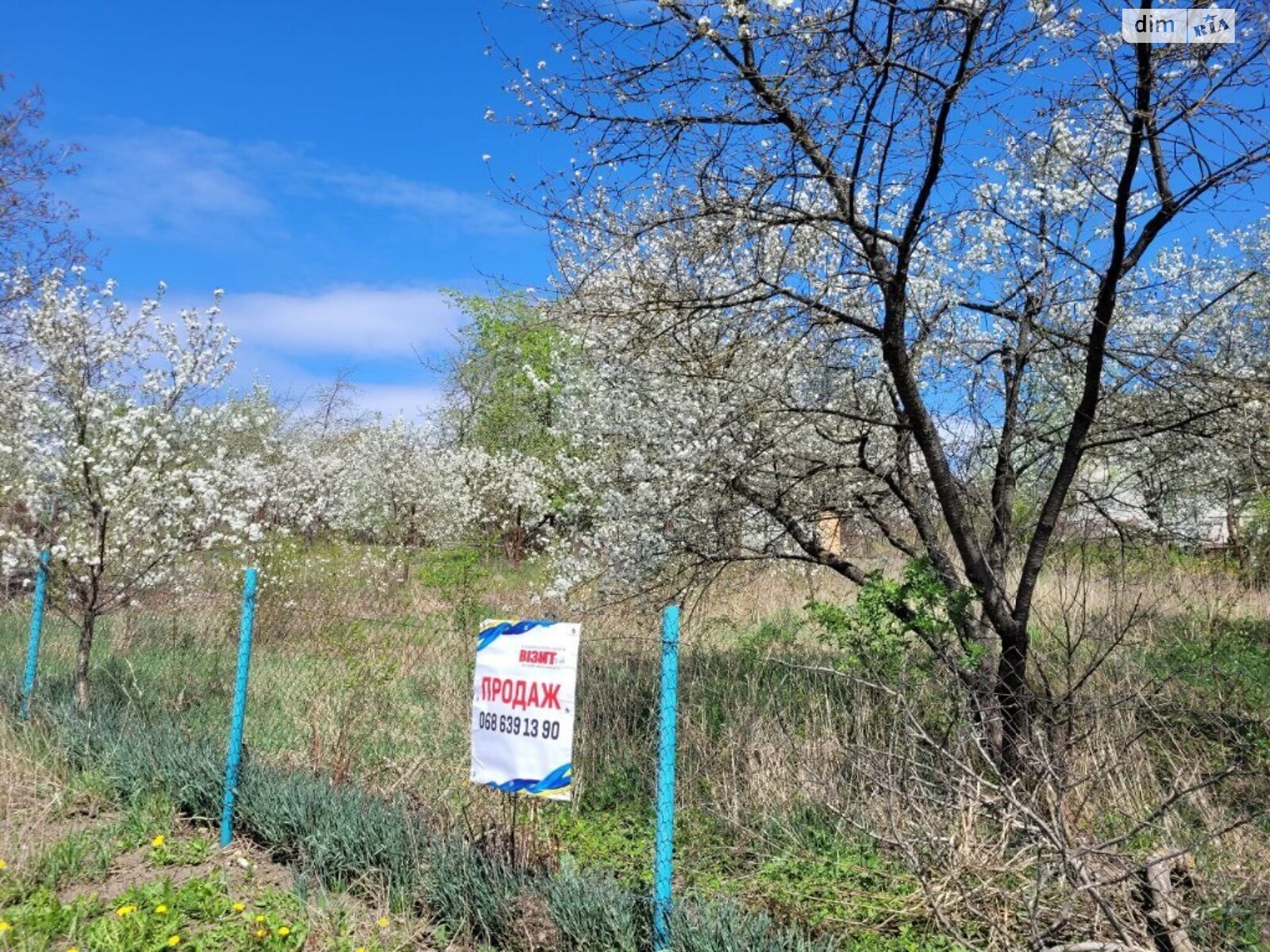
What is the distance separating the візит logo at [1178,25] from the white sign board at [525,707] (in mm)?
4049

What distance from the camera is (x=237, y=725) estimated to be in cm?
496

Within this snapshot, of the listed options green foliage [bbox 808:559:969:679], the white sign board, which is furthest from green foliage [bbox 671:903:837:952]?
green foliage [bbox 808:559:969:679]

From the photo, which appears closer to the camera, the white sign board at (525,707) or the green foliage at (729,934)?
the green foliage at (729,934)

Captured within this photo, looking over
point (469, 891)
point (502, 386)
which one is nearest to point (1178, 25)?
point (469, 891)

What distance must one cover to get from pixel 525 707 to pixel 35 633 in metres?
4.85

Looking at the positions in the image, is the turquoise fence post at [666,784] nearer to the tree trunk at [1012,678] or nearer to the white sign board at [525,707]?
the white sign board at [525,707]

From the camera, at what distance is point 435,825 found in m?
4.40

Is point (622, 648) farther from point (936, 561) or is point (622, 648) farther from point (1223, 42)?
point (1223, 42)

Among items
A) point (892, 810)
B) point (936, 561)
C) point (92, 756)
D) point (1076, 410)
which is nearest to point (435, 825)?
point (892, 810)

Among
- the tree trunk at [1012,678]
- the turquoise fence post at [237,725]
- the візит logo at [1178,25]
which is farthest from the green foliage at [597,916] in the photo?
the візит logo at [1178,25]

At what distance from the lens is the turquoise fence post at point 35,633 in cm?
648

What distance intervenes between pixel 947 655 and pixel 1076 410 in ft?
5.24

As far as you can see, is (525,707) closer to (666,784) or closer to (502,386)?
(666,784)

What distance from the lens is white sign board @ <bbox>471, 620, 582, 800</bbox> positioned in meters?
3.62
